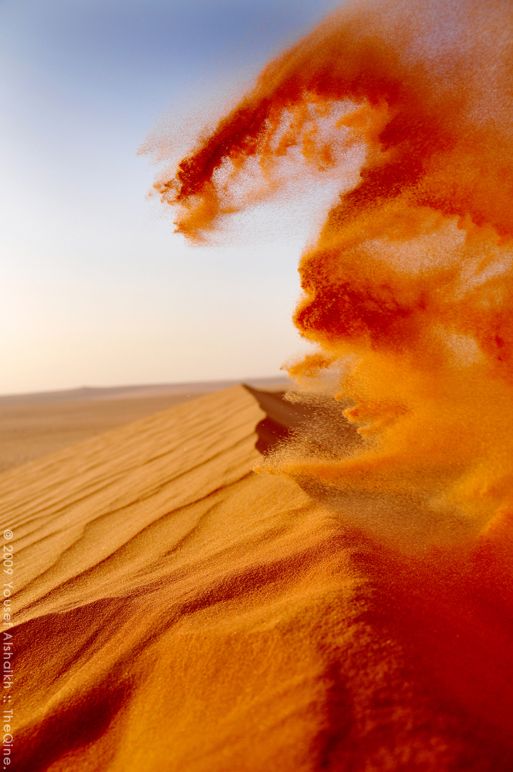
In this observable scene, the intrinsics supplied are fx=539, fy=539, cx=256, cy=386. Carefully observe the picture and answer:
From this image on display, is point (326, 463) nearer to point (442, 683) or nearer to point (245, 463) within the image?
point (245, 463)

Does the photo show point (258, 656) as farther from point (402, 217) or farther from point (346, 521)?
point (402, 217)

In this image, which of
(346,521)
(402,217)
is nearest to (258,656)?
(346,521)

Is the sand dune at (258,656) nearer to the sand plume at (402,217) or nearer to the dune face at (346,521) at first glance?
the dune face at (346,521)

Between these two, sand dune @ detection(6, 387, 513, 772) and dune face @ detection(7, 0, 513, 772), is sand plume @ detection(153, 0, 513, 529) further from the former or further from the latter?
sand dune @ detection(6, 387, 513, 772)

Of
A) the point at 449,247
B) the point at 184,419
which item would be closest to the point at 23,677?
the point at 449,247

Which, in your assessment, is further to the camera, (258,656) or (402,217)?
(402,217)

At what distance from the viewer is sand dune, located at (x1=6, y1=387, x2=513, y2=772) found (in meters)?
0.84

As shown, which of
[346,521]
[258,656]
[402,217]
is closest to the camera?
[258,656]

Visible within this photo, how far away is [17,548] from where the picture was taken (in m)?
2.48

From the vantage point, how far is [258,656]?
3.41 feet

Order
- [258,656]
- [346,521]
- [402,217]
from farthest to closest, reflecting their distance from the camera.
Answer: [402,217] → [346,521] → [258,656]

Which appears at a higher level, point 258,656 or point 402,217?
point 402,217

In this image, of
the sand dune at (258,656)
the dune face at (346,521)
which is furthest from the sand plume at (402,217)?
the sand dune at (258,656)

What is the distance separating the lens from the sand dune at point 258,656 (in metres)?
0.84
